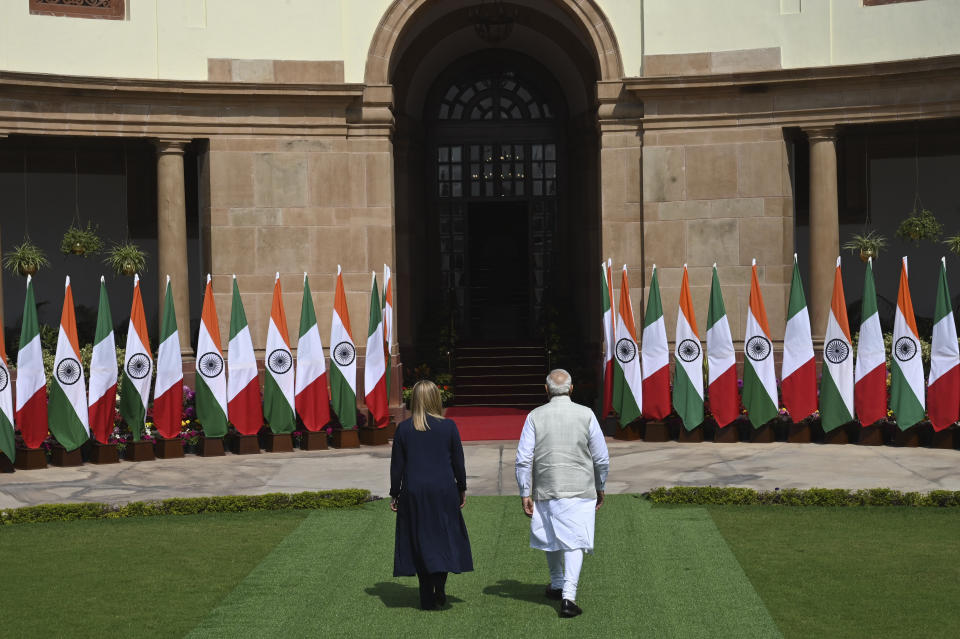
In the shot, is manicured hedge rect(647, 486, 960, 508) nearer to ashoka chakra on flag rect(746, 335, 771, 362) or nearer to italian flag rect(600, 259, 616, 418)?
ashoka chakra on flag rect(746, 335, 771, 362)

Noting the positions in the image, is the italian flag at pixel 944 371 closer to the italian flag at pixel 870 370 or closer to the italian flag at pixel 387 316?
the italian flag at pixel 870 370

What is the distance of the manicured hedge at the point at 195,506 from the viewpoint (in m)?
13.9

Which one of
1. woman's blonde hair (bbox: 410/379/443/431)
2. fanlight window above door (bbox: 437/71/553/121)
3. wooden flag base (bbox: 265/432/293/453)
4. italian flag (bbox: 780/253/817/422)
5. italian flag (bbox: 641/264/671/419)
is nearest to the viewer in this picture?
woman's blonde hair (bbox: 410/379/443/431)

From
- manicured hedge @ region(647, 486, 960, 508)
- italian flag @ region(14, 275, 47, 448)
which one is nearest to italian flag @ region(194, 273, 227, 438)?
italian flag @ region(14, 275, 47, 448)

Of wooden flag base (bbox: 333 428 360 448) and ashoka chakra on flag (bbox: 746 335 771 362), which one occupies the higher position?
ashoka chakra on flag (bbox: 746 335 771 362)

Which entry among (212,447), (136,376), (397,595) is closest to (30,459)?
(136,376)

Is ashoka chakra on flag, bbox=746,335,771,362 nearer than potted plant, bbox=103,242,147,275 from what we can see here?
Yes

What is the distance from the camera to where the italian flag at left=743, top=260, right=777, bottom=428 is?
19.4m

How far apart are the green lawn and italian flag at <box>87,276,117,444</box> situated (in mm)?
4852

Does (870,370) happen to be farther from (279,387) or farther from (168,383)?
(168,383)

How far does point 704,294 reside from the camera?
21875 millimetres

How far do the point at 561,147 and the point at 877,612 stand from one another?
61.5 feet

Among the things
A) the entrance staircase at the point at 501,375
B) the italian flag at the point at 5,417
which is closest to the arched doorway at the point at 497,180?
the entrance staircase at the point at 501,375

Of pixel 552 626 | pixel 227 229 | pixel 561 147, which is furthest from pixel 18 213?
pixel 552 626
